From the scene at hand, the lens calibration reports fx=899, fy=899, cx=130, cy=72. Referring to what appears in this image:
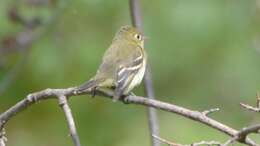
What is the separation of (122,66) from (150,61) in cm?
224

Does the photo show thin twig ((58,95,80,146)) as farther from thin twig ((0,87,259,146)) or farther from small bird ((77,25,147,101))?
small bird ((77,25,147,101))

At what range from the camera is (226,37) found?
7.19 meters

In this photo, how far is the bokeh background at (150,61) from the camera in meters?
6.67

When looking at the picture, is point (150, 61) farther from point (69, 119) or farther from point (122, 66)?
point (69, 119)

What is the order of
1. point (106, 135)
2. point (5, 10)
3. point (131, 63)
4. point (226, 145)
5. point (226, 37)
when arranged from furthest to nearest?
point (226, 37)
point (106, 135)
point (5, 10)
point (131, 63)
point (226, 145)

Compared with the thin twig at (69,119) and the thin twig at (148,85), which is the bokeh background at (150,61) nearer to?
the thin twig at (148,85)

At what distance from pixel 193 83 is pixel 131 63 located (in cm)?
251

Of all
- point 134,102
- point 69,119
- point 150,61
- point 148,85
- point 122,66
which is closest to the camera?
point 69,119

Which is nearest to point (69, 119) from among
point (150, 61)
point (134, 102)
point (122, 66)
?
point (134, 102)

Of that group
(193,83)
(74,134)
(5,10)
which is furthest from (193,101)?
(74,134)

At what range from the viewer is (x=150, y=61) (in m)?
6.88

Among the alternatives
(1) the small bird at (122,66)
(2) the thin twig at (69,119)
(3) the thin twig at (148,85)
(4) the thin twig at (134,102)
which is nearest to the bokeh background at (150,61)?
(1) the small bird at (122,66)

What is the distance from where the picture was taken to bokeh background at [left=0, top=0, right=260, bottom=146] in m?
6.67

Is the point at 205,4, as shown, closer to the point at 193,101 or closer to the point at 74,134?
the point at 193,101
